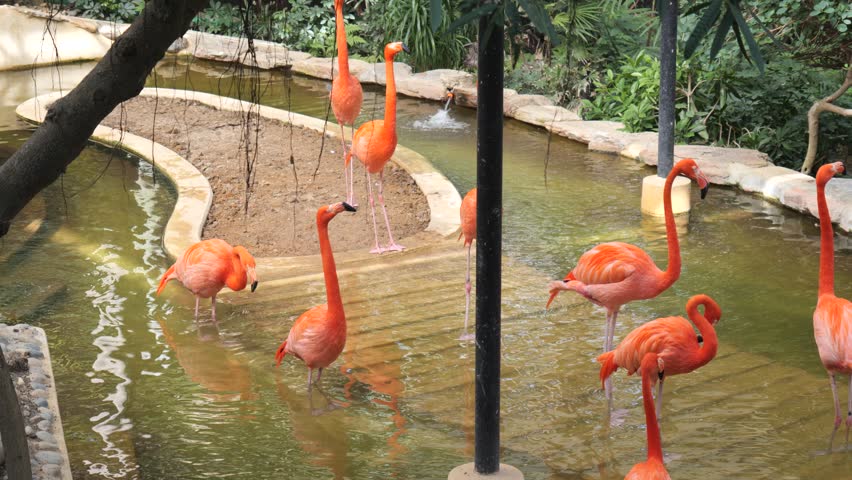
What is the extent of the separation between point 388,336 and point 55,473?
7.24ft

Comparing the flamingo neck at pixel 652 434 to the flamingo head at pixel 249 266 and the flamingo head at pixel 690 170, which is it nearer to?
the flamingo head at pixel 690 170

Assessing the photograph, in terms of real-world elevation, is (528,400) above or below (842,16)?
below

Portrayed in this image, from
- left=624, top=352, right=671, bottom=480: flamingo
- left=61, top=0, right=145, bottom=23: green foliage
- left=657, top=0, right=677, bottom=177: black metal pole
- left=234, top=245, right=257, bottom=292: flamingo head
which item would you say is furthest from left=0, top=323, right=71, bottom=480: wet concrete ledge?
left=61, top=0, right=145, bottom=23: green foliage

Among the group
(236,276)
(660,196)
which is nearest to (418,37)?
(660,196)

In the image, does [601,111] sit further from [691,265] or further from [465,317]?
[465,317]

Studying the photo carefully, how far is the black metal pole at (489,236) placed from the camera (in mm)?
2834

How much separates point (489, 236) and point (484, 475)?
0.83 metres

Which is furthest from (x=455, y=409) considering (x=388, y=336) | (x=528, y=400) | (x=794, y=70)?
(x=794, y=70)

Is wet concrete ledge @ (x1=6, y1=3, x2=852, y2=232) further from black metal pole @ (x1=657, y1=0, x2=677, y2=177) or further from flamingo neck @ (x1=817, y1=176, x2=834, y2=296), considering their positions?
flamingo neck @ (x1=817, y1=176, x2=834, y2=296)

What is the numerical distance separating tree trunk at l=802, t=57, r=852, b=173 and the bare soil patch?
10.9 feet

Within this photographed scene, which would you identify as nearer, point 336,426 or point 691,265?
point 336,426

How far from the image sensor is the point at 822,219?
4551 mm

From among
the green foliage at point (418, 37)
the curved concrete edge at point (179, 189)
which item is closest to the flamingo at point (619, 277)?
the curved concrete edge at point (179, 189)

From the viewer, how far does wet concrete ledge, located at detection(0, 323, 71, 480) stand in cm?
340
